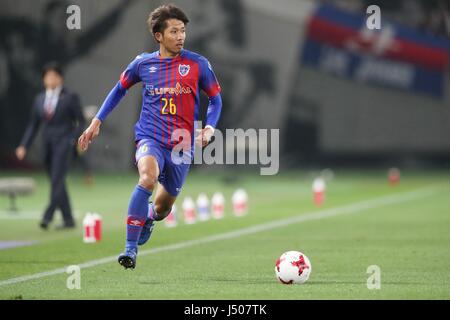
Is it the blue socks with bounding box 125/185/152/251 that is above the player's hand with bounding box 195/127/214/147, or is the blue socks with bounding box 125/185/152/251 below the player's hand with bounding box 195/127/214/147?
below

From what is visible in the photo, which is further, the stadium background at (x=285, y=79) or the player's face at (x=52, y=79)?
the stadium background at (x=285, y=79)

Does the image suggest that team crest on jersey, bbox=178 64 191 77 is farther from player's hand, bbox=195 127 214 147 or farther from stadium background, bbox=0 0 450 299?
stadium background, bbox=0 0 450 299

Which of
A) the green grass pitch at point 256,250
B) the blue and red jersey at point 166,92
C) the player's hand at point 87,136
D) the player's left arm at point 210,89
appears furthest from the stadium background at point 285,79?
the player's hand at point 87,136

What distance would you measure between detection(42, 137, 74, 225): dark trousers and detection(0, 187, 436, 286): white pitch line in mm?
2661

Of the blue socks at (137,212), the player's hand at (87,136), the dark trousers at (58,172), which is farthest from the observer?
the dark trousers at (58,172)

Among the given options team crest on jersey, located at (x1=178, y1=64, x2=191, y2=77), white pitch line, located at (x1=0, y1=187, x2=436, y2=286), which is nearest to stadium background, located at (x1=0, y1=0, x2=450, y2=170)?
white pitch line, located at (x1=0, y1=187, x2=436, y2=286)

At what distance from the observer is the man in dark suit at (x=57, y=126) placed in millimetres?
18156

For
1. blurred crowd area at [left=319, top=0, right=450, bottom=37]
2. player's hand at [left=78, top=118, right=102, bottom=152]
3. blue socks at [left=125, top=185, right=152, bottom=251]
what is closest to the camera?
blue socks at [left=125, top=185, right=152, bottom=251]

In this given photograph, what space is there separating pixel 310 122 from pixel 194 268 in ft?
76.6

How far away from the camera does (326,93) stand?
117 feet

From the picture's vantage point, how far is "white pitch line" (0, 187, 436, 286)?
12230 millimetres

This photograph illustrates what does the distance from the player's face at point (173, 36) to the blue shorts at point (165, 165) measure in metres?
0.94

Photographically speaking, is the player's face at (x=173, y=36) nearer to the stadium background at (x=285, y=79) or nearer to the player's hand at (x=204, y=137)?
the player's hand at (x=204, y=137)
